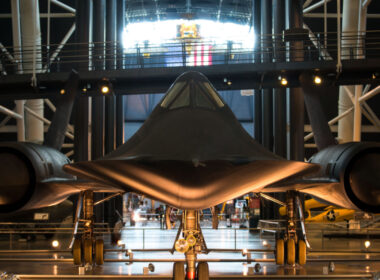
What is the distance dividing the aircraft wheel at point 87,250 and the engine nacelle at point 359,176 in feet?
16.2

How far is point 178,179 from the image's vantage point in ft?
12.3

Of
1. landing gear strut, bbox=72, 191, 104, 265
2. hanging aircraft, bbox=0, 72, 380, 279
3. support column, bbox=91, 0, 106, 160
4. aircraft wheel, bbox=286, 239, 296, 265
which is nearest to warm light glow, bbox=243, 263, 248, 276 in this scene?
aircraft wheel, bbox=286, 239, 296, 265

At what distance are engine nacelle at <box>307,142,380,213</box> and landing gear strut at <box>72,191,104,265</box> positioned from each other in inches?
187

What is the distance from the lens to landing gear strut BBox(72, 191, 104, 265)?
30.6 feet

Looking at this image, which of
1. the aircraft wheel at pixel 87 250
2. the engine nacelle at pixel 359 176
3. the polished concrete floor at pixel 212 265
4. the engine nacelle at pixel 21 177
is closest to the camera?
the engine nacelle at pixel 359 176

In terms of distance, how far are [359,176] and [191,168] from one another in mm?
3523

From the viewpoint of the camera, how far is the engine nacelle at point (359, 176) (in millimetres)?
6238

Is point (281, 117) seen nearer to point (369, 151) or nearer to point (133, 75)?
point (133, 75)

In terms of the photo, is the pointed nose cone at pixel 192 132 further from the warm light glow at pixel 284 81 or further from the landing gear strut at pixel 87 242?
the warm light glow at pixel 284 81

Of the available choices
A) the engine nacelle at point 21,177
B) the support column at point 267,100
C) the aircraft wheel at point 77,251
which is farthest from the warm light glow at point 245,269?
the support column at point 267,100

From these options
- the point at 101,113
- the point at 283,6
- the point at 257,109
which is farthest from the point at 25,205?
the point at 257,109

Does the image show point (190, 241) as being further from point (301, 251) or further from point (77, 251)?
point (77, 251)

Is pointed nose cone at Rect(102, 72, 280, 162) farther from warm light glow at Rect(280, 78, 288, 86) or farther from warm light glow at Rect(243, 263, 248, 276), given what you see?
warm light glow at Rect(280, 78, 288, 86)

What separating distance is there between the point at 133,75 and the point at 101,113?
19.5ft
